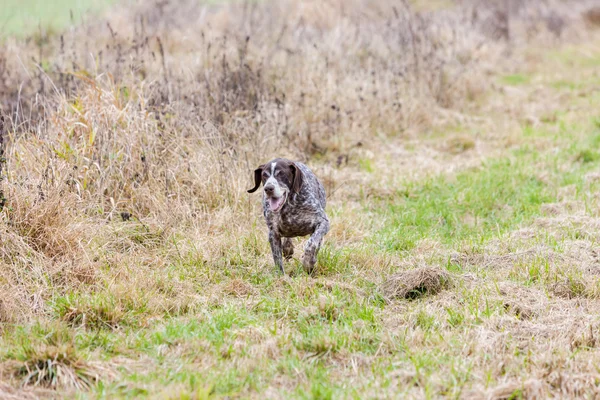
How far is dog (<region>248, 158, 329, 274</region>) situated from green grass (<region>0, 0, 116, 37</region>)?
765cm

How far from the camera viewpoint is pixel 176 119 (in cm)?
757

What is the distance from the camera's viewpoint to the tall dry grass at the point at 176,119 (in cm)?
552

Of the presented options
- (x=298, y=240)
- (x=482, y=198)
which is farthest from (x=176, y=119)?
(x=482, y=198)

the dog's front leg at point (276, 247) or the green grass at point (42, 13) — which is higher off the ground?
the green grass at point (42, 13)

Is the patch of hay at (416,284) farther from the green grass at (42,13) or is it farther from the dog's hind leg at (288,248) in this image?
the green grass at (42,13)

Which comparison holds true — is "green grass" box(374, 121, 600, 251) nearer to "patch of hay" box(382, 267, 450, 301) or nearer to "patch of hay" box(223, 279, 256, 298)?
"patch of hay" box(382, 267, 450, 301)

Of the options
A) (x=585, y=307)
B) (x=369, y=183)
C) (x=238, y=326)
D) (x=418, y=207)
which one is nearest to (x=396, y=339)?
(x=238, y=326)

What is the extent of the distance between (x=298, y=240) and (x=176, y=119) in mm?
1839

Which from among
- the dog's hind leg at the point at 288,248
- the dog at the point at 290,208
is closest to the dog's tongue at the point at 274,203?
the dog at the point at 290,208

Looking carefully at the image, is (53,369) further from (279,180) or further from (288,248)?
(288,248)

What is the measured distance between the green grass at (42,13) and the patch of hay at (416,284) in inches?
336

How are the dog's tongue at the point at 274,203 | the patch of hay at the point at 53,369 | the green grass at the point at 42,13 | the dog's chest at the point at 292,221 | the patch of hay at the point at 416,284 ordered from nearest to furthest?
the patch of hay at the point at 53,369 → the patch of hay at the point at 416,284 → the dog's tongue at the point at 274,203 → the dog's chest at the point at 292,221 → the green grass at the point at 42,13

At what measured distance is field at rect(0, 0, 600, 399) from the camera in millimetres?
4215

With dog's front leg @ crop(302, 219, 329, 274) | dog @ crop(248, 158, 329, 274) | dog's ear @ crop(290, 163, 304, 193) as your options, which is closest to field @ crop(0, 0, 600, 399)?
dog's front leg @ crop(302, 219, 329, 274)
